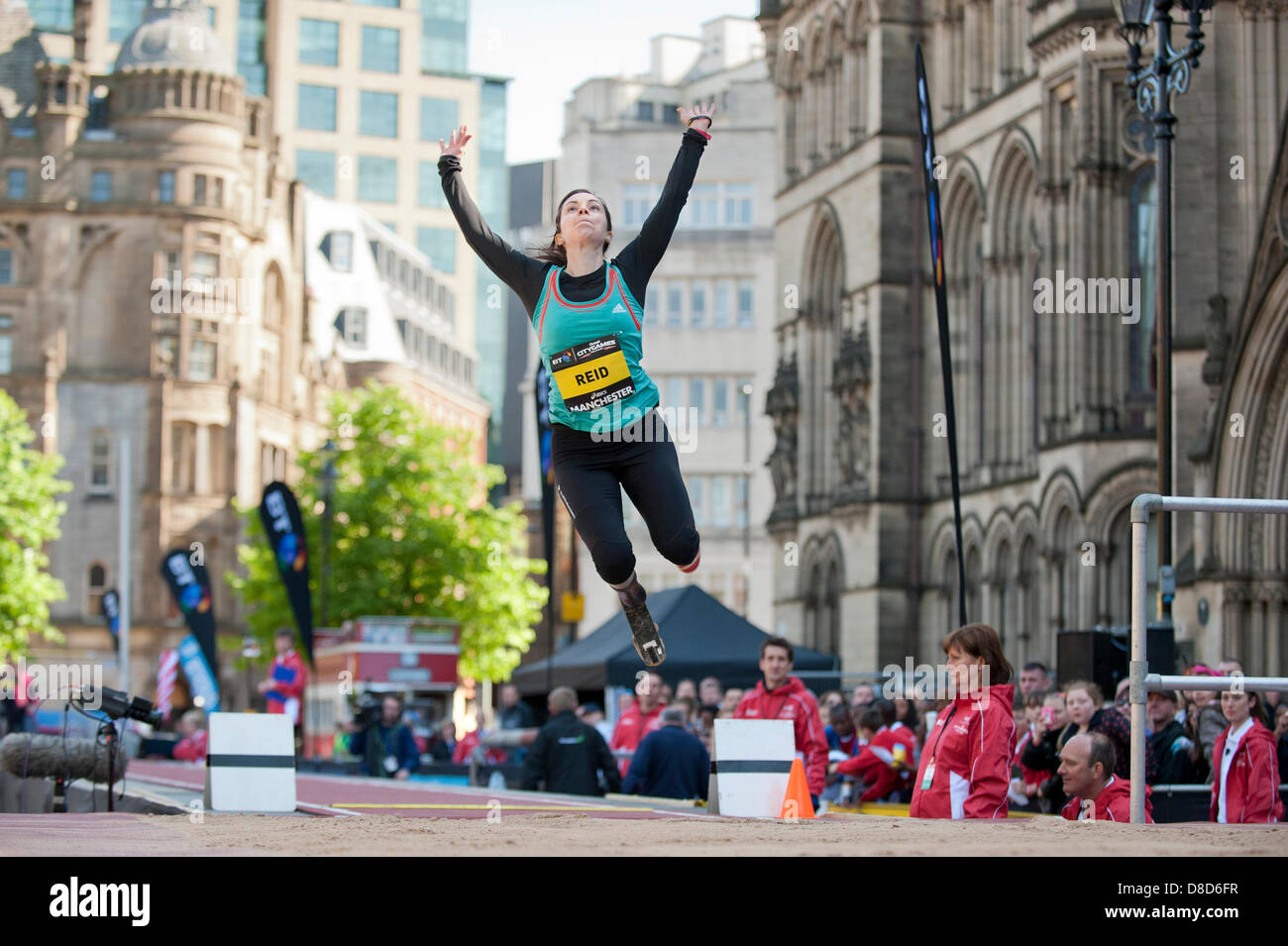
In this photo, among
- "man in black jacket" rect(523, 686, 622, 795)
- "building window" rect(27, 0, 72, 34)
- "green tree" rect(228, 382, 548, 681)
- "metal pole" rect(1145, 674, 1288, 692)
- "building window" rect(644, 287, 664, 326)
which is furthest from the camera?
"building window" rect(27, 0, 72, 34)

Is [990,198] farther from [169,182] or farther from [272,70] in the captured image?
[272,70]

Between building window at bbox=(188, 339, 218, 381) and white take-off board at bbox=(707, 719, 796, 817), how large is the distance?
71.5 meters

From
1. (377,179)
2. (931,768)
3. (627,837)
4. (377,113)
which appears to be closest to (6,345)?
(377,179)

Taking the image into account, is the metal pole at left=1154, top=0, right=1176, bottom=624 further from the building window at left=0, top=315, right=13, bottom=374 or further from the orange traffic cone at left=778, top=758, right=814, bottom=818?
the building window at left=0, top=315, right=13, bottom=374

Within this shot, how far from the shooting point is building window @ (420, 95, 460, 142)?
118 metres

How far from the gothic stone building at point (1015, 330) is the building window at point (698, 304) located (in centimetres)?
3058

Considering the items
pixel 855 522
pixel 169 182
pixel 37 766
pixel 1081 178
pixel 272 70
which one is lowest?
pixel 37 766

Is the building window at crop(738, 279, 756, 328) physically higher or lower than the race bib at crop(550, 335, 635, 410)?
higher

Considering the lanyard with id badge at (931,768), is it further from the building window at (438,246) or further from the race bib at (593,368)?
the building window at (438,246)

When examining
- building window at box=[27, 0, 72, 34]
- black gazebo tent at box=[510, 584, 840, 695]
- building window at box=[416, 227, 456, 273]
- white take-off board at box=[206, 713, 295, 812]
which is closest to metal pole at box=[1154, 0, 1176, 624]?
black gazebo tent at box=[510, 584, 840, 695]
